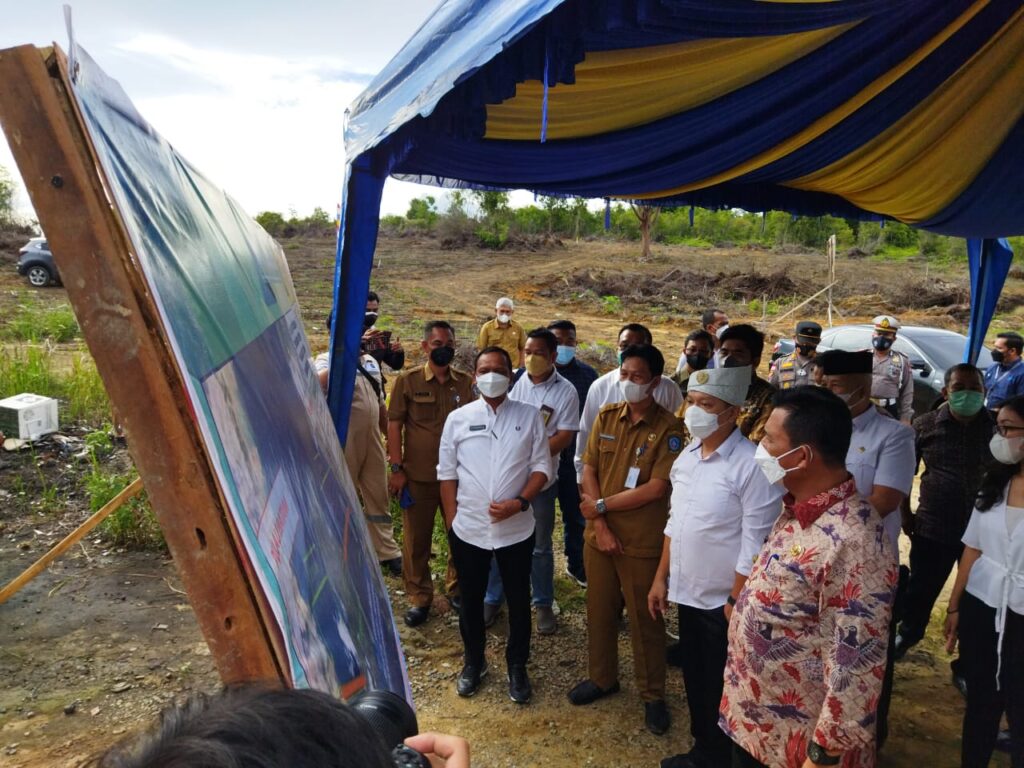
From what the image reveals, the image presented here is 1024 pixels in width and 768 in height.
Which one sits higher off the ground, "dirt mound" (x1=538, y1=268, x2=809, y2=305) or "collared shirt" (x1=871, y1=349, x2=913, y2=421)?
"dirt mound" (x1=538, y1=268, x2=809, y2=305)

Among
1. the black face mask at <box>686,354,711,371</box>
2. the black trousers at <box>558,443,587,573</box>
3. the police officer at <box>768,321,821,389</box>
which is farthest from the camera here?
the police officer at <box>768,321,821,389</box>

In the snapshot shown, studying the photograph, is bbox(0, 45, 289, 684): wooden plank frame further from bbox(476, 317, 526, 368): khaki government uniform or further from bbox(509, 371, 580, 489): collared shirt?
bbox(476, 317, 526, 368): khaki government uniform

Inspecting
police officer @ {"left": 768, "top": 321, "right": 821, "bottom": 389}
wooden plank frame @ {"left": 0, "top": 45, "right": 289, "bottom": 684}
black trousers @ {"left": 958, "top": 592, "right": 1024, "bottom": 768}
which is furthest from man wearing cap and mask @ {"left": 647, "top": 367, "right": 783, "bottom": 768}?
police officer @ {"left": 768, "top": 321, "right": 821, "bottom": 389}

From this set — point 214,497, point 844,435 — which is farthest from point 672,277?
point 214,497

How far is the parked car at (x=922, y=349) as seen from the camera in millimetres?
8539

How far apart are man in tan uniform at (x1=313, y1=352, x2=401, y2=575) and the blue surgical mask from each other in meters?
1.29

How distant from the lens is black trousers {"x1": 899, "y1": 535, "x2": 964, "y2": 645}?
3676 mm

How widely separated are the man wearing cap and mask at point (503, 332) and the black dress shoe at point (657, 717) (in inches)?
203

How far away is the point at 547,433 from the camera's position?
393 cm

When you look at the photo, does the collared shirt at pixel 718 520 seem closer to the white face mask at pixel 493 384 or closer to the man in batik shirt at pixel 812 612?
the man in batik shirt at pixel 812 612

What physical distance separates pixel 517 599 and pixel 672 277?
65.5 feet

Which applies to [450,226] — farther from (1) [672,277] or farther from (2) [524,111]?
(2) [524,111]

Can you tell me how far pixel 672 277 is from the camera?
22047 mm

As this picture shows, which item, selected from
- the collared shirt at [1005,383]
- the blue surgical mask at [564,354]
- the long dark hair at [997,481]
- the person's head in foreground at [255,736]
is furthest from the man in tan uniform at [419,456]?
the collared shirt at [1005,383]
